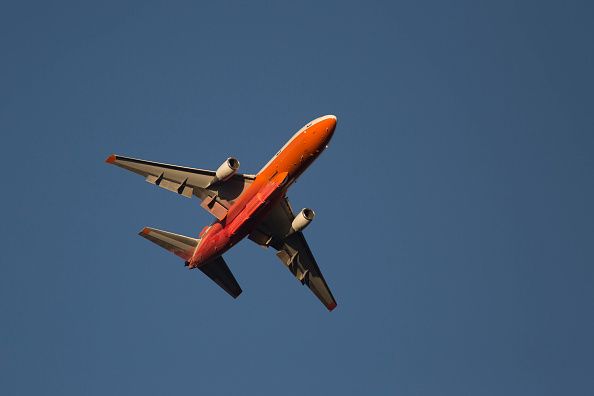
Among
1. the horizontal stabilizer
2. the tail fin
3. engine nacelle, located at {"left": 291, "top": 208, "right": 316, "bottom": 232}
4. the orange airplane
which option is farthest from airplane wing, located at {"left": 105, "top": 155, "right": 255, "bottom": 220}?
the horizontal stabilizer

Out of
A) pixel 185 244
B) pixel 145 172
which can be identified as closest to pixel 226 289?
pixel 185 244

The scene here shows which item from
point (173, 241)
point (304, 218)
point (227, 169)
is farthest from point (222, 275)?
point (227, 169)

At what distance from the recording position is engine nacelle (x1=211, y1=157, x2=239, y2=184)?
7331 centimetres

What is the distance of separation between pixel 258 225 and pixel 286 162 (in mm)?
7735

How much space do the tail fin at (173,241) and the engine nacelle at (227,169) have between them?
5648 mm

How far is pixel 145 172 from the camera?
74562 millimetres

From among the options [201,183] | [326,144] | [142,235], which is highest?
[326,144]

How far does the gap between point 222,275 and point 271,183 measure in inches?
430

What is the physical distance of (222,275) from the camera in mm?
80062

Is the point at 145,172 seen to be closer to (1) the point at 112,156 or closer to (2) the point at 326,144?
(1) the point at 112,156

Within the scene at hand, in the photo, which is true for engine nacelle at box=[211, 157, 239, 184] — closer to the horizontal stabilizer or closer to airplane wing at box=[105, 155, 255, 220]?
airplane wing at box=[105, 155, 255, 220]

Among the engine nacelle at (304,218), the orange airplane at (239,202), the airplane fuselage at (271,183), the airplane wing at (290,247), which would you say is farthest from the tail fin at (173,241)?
the engine nacelle at (304,218)

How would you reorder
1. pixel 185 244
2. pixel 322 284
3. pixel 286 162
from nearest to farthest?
pixel 286 162 < pixel 185 244 < pixel 322 284

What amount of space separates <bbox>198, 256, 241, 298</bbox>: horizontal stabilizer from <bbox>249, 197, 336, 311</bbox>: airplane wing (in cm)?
300
